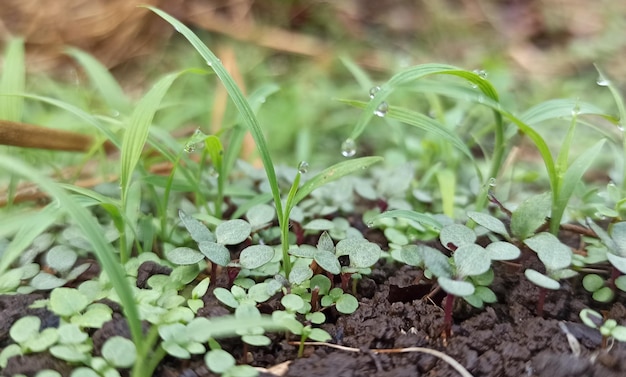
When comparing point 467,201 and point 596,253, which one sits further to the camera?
point 467,201

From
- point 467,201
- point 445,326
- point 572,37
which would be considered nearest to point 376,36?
point 572,37

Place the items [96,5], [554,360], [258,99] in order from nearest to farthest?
[554,360]
[258,99]
[96,5]

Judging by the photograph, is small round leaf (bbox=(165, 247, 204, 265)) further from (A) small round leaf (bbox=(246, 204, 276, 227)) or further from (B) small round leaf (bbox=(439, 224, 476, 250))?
(B) small round leaf (bbox=(439, 224, 476, 250))

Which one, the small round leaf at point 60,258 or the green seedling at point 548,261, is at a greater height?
the green seedling at point 548,261

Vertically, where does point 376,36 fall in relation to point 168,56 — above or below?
above

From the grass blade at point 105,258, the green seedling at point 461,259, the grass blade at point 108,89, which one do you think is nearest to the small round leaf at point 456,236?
the green seedling at point 461,259

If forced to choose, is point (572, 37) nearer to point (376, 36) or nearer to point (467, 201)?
point (376, 36)

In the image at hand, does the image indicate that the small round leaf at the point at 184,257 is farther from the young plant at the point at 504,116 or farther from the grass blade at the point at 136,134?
the young plant at the point at 504,116
